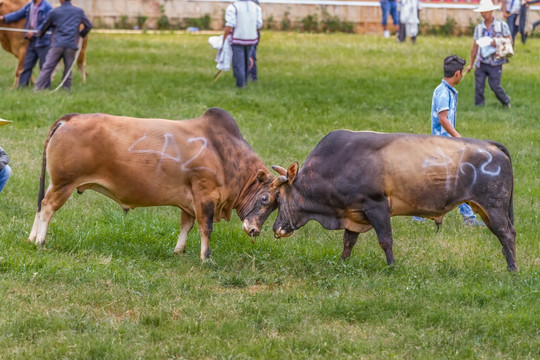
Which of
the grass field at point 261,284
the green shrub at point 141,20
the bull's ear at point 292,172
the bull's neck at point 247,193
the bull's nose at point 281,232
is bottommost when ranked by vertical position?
the grass field at point 261,284

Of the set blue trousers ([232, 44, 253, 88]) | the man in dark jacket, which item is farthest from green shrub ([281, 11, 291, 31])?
the man in dark jacket

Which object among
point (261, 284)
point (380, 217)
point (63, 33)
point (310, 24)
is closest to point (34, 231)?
point (261, 284)

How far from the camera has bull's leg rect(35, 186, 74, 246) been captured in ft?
29.7

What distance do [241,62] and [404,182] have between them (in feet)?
34.5

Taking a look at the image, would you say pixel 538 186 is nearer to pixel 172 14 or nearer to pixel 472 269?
pixel 472 269

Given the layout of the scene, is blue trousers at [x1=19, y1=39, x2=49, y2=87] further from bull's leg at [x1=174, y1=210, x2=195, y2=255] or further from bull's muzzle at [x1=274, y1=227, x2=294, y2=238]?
bull's muzzle at [x1=274, y1=227, x2=294, y2=238]

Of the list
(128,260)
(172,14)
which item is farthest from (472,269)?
(172,14)

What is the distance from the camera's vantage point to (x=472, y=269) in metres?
8.97

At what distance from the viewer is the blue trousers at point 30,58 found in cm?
1886

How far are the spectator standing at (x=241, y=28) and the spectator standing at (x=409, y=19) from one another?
9327 millimetres

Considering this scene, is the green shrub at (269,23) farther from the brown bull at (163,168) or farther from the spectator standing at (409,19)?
the brown bull at (163,168)

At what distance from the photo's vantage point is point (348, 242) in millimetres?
9250

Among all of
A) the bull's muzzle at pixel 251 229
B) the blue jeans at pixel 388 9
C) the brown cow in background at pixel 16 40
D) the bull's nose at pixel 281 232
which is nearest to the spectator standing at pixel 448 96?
the bull's nose at pixel 281 232

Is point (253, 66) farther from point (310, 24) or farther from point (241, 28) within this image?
point (310, 24)
